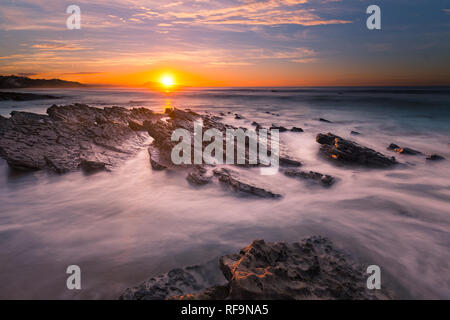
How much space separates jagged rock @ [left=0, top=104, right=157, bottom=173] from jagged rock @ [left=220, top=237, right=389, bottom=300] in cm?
727

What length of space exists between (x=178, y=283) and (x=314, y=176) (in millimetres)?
6131

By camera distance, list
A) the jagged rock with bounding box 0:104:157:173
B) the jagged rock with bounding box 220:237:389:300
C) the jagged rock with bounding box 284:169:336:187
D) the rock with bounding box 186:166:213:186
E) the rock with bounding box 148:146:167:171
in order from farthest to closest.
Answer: the rock with bounding box 148:146:167:171
the jagged rock with bounding box 0:104:157:173
the jagged rock with bounding box 284:169:336:187
the rock with bounding box 186:166:213:186
the jagged rock with bounding box 220:237:389:300

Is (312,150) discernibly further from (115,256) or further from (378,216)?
(115,256)

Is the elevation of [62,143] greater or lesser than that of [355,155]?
greater

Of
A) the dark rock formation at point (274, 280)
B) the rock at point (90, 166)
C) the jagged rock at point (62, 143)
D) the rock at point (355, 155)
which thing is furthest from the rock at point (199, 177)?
the rock at point (355, 155)

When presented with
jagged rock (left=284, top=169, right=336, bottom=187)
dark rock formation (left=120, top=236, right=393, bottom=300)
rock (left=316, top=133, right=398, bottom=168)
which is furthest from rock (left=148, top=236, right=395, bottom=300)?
rock (left=316, top=133, right=398, bottom=168)

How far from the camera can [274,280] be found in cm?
267

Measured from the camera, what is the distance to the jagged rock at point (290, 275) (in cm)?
258

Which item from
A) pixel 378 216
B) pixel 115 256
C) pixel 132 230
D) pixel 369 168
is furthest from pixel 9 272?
pixel 369 168

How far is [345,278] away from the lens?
10.3 feet

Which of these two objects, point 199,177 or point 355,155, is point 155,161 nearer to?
point 199,177

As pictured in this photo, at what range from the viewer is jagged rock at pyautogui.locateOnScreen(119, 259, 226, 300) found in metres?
2.92

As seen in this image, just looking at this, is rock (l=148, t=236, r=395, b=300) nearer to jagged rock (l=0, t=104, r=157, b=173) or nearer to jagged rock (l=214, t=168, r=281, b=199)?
jagged rock (l=214, t=168, r=281, b=199)

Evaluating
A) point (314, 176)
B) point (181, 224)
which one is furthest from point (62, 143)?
point (314, 176)
